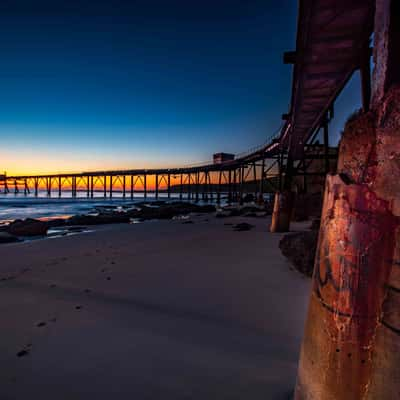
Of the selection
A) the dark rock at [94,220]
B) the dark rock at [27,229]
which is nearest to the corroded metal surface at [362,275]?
the dark rock at [27,229]

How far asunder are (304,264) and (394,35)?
11.3 ft

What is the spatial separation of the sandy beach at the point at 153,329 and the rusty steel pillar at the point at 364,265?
87 cm

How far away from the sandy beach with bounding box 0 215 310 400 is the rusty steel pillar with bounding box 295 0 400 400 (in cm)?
87

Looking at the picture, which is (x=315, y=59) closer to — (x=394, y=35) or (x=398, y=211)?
(x=394, y=35)

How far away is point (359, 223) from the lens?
3.70ft

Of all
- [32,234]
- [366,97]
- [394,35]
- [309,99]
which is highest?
[309,99]

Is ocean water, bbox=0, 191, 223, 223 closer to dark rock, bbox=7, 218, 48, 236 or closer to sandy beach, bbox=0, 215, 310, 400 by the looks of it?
dark rock, bbox=7, 218, 48, 236

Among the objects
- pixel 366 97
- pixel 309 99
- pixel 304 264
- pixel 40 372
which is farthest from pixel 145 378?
pixel 309 99

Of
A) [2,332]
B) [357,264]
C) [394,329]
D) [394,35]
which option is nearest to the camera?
[394,329]

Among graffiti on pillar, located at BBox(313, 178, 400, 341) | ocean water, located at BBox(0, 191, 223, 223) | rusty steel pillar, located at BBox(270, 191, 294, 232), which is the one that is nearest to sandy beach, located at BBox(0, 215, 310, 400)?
graffiti on pillar, located at BBox(313, 178, 400, 341)

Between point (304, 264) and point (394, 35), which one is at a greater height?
point (394, 35)

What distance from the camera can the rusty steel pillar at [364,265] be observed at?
3.42 feet

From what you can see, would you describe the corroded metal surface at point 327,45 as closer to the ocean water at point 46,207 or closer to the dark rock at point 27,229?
the dark rock at point 27,229

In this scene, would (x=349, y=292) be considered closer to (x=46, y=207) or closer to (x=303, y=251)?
(x=303, y=251)
